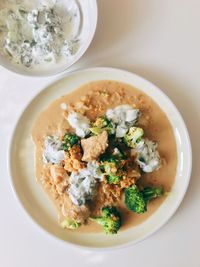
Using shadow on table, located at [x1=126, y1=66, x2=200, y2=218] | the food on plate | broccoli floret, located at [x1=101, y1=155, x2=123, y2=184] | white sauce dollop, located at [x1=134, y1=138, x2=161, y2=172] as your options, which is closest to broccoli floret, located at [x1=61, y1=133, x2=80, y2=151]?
the food on plate

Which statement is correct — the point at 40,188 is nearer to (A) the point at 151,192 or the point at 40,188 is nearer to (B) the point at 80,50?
(A) the point at 151,192

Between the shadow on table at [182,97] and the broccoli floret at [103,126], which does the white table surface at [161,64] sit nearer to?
the shadow on table at [182,97]

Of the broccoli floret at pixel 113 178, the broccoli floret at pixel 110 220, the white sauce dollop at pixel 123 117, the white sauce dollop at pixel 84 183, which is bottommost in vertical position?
the broccoli floret at pixel 110 220

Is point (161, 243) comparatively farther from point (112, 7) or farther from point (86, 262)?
point (112, 7)

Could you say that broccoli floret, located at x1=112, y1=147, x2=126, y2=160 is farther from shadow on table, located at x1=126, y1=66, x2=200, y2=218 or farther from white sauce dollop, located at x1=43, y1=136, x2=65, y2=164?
shadow on table, located at x1=126, y1=66, x2=200, y2=218

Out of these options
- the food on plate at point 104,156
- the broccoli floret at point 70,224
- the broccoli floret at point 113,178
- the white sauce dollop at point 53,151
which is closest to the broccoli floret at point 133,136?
the food on plate at point 104,156

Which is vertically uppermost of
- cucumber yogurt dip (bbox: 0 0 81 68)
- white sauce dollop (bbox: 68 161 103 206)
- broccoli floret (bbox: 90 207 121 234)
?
cucumber yogurt dip (bbox: 0 0 81 68)

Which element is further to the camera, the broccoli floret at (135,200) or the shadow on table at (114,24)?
the shadow on table at (114,24)
